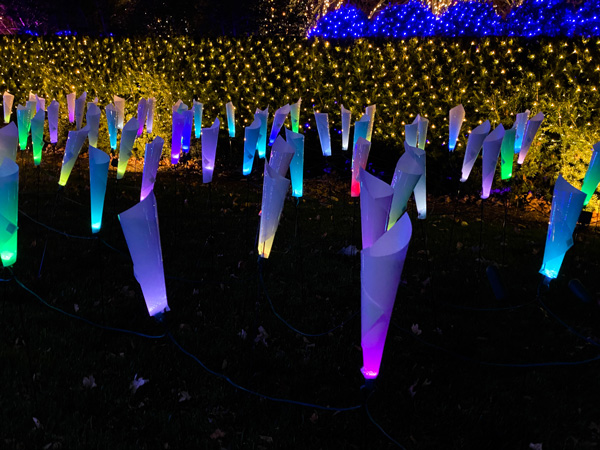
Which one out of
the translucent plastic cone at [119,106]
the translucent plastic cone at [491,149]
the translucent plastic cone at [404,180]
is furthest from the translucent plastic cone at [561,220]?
the translucent plastic cone at [119,106]

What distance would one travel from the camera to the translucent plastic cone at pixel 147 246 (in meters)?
1.99

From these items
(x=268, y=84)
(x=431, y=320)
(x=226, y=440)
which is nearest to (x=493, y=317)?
(x=431, y=320)

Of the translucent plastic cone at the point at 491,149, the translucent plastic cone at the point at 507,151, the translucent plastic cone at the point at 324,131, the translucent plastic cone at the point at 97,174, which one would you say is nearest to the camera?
the translucent plastic cone at the point at 97,174

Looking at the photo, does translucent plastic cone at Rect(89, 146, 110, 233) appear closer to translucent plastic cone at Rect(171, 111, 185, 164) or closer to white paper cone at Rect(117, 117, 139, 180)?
white paper cone at Rect(117, 117, 139, 180)

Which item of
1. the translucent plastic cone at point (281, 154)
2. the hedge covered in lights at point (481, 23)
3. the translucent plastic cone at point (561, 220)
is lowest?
the translucent plastic cone at point (561, 220)

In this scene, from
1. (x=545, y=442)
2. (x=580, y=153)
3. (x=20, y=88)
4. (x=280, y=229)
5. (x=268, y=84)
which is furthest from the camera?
(x=20, y=88)

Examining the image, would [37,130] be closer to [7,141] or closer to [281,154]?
[7,141]

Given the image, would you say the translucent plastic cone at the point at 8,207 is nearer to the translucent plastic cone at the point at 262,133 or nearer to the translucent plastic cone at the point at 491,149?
the translucent plastic cone at the point at 262,133

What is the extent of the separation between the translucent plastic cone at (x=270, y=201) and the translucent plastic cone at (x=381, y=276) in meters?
1.08

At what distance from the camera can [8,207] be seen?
234cm

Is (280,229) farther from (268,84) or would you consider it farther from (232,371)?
(268,84)

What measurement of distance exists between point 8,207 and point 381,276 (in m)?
1.72

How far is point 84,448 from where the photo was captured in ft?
7.82

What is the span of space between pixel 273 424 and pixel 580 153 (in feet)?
21.1
